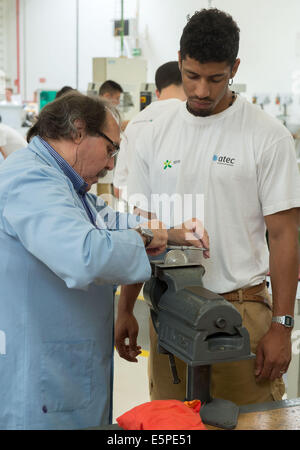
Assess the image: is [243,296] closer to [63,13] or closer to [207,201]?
[207,201]

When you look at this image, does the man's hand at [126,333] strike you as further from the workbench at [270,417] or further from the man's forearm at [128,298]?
the workbench at [270,417]

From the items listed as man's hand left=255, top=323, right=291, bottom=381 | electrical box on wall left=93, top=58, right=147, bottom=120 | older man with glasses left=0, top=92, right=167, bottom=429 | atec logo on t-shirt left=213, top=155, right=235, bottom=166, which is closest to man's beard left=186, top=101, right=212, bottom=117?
atec logo on t-shirt left=213, top=155, right=235, bottom=166

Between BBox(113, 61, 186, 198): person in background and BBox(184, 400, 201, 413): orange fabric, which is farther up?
BBox(113, 61, 186, 198): person in background

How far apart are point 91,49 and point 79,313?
8.74 metres

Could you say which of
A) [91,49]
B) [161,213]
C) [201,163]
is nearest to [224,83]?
[201,163]

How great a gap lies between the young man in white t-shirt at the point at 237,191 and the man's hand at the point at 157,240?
81 millimetres

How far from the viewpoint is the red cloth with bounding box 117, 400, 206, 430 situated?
3.09ft

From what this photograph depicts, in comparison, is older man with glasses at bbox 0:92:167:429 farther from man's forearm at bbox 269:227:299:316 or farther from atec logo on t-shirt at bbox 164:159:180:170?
man's forearm at bbox 269:227:299:316

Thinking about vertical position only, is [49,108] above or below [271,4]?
below

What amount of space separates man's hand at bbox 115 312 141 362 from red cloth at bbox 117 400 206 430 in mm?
688

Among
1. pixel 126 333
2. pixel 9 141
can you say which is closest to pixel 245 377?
pixel 126 333

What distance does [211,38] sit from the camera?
1.42 metres

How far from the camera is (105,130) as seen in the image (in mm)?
1330

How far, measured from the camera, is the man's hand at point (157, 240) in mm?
1303
